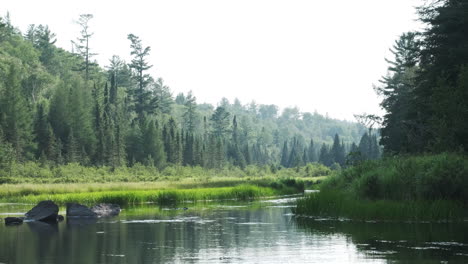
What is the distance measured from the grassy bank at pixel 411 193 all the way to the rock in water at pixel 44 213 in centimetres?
1721

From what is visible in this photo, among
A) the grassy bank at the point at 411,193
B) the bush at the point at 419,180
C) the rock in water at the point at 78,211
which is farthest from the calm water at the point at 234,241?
the rock in water at the point at 78,211

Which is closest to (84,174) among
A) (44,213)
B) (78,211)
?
(78,211)

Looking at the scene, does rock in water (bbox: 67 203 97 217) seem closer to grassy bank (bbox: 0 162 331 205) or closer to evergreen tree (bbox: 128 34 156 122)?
grassy bank (bbox: 0 162 331 205)

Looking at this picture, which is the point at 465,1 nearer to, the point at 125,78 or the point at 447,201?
the point at 447,201

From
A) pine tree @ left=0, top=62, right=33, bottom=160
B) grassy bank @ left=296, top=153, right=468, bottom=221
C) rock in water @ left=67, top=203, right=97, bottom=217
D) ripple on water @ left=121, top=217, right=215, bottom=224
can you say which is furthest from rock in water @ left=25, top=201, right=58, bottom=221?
pine tree @ left=0, top=62, right=33, bottom=160

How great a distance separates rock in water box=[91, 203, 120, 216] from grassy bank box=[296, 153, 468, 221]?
15.9 m

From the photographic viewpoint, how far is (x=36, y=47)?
622 ft

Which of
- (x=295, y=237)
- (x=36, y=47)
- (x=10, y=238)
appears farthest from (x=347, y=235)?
(x=36, y=47)

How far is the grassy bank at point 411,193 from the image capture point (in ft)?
101

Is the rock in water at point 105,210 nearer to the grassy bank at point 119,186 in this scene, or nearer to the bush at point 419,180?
the grassy bank at point 119,186

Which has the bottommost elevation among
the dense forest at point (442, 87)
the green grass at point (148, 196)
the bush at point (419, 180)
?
the green grass at point (148, 196)

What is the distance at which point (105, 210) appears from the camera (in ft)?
148

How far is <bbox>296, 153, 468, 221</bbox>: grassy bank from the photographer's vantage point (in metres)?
30.8

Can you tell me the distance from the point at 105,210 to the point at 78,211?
2813mm
